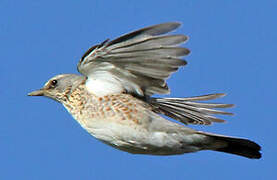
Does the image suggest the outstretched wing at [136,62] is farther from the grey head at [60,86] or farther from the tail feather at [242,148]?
the tail feather at [242,148]

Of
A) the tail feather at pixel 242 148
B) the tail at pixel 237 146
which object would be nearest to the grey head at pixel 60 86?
the tail at pixel 237 146

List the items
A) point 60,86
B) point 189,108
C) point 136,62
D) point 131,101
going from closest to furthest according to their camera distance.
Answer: point 136,62 → point 131,101 → point 60,86 → point 189,108

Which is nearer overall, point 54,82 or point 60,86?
point 60,86

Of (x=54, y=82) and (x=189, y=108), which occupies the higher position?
(x=189, y=108)

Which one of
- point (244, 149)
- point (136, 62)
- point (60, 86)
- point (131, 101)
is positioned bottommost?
point (244, 149)

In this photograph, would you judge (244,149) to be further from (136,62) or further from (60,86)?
(60,86)

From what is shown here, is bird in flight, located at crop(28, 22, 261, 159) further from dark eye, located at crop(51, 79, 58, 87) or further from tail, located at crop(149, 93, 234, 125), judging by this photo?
tail, located at crop(149, 93, 234, 125)

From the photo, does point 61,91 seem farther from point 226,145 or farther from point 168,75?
point 226,145

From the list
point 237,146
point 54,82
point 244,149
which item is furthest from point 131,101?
point 244,149

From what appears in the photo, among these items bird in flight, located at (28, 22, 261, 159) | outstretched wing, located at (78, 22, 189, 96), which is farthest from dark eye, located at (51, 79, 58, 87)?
outstretched wing, located at (78, 22, 189, 96)
